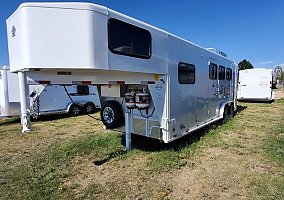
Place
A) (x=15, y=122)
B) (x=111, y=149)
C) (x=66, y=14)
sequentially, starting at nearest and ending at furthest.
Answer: (x=66, y=14)
(x=111, y=149)
(x=15, y=122)

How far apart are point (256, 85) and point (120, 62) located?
14945 millimetres

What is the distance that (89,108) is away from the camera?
37.7 ft

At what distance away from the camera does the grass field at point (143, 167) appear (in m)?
3.38

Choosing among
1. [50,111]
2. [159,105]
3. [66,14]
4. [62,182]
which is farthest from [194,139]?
[50,111]

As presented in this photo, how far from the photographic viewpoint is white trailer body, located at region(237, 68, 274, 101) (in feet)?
51.3

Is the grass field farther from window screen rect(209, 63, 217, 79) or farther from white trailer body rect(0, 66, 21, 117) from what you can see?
white trailer body rect(0, 66, 21, 117)

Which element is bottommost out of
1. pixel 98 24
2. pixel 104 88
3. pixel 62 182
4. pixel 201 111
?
pixel 62 182

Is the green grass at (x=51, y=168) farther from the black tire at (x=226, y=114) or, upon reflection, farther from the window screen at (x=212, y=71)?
the black tire at (x=226, y=114)

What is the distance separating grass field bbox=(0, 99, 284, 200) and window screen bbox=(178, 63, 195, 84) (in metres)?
1.60

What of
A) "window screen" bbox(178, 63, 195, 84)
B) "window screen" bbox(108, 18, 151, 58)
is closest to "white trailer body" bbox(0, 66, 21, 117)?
"window screen" bbox(108, 18, 151, 58)

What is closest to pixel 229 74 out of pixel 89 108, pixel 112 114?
pixel 112 114

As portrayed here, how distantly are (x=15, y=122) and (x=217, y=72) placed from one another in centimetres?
831

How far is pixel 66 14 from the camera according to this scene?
120 inches

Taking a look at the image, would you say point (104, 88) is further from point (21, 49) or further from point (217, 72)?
point (217, 72)
